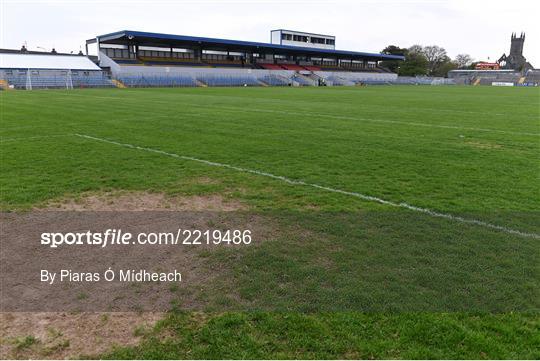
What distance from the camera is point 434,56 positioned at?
133m

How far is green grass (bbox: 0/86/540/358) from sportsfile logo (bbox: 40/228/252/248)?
0.42 m

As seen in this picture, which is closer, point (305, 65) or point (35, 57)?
point (35, 57)

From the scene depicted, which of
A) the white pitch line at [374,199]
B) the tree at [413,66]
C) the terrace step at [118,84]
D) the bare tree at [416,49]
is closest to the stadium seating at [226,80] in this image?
the terrace step at [118,84]

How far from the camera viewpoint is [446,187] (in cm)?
727

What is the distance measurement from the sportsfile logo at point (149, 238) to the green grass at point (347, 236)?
424 millimetres

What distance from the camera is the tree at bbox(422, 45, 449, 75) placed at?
Result: 5197 inches

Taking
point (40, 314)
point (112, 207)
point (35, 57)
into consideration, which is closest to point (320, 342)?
point (40, 314)

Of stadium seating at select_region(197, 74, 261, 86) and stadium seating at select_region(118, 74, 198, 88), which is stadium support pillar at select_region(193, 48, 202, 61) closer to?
stadium seating at select_region(197, 74, 261, 86)

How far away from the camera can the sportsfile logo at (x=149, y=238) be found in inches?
199

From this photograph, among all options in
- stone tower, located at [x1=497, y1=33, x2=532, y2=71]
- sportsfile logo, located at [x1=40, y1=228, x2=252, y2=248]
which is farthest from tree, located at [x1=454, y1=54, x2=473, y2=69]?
sportsfile logo, located at [x1=40, y1=228, x2=252, y2=248]

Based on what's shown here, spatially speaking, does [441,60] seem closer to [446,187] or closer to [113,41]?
[113,41]

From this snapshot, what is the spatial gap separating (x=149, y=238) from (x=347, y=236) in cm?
239

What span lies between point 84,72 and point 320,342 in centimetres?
5726

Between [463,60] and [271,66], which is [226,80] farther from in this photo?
[463,60]
